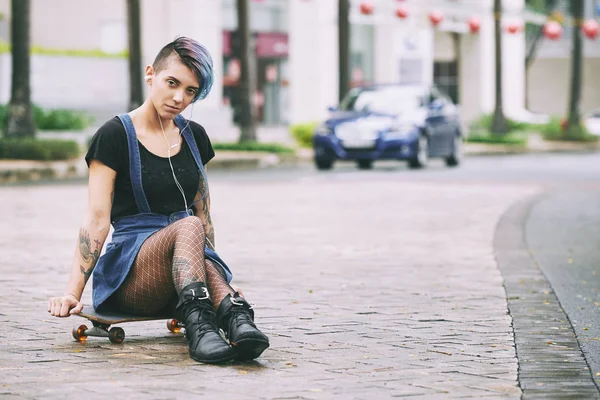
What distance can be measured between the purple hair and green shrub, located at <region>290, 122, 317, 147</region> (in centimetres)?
2597

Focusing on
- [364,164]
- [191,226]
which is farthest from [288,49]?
[191,226]

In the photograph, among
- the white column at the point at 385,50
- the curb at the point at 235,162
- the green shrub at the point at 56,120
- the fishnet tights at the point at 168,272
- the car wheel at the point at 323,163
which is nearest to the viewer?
the fishnet tights at the point at 168,272

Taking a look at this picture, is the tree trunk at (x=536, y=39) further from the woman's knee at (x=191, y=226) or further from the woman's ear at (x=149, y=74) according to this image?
the woman's knee at (x=191, y=226)

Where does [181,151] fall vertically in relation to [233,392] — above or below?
above

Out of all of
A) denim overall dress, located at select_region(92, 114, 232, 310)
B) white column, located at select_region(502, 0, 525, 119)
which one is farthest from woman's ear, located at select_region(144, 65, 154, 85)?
white column, located at select_region(502, 0, 525, 119)

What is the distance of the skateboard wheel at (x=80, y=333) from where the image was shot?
638cm

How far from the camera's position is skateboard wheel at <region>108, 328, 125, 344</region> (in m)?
6.34

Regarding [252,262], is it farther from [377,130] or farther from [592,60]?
[592,60]

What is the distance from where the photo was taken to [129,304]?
6328 millimetres

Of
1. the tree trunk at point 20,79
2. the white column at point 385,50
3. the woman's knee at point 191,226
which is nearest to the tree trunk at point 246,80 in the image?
the tree trunk at point 20,79

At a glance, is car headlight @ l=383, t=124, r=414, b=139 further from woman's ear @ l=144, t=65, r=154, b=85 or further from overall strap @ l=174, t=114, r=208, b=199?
woman's ear @ l=144, t=65, r=154, b=85

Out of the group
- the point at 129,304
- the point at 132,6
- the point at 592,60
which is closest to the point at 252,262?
the point at 129,304

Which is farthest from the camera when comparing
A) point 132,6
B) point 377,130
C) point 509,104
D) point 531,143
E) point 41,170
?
point 509,104

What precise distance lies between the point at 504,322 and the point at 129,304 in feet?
6.56
